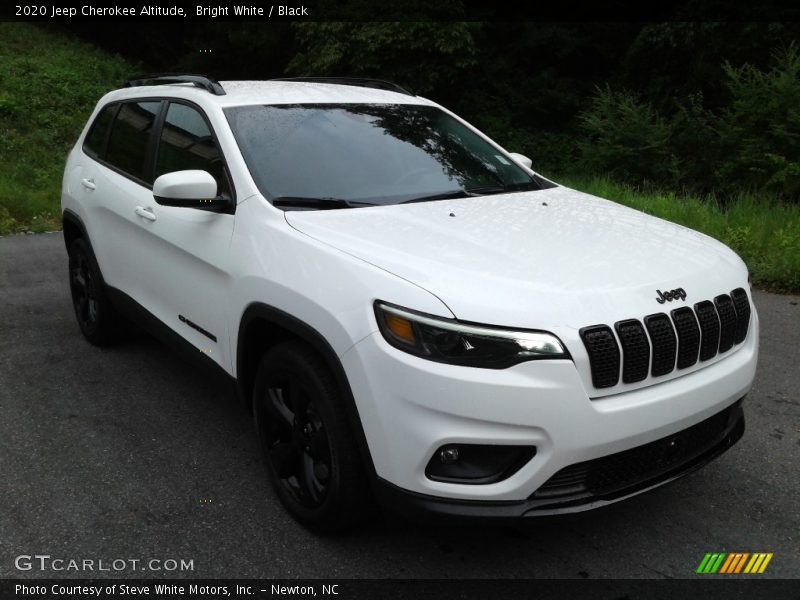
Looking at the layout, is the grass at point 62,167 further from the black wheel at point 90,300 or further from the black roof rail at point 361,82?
the black wheel at point 90,300

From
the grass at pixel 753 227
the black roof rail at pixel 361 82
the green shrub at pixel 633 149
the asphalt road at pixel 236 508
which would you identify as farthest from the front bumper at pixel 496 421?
the green shrub at pixel 633 149

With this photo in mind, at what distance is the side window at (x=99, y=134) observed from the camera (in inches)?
195

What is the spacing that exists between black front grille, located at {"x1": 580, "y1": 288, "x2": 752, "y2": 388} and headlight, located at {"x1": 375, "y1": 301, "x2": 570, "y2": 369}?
138 mm

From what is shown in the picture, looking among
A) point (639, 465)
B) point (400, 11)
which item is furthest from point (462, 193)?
point (400, 11)

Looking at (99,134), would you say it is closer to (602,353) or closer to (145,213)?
(145,213)

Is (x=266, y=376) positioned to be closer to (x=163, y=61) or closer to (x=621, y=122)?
(x=621, y=122)

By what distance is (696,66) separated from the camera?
55.4ft

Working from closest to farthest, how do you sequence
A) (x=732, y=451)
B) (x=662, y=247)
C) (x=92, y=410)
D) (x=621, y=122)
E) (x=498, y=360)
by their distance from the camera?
(x=498, y=360) → (x=662, y=247) → (x=732, y=451) → (x=92, y=410) → (x=621, y=122)

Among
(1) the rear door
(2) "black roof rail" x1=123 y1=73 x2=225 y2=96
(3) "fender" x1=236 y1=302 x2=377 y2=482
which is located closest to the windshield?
(2) "black roof rail" x1=123 y1=73 x2=225 y2=96

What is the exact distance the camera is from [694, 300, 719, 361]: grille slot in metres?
2.73

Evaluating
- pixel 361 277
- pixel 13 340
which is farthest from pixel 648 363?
pixel 13 340

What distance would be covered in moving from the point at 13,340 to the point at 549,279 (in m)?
4.24

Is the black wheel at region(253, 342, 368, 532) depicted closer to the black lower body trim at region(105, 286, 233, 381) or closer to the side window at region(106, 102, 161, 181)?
the black lower body trim at region(105, 286, 233, 381)

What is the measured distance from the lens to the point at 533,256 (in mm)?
2811
